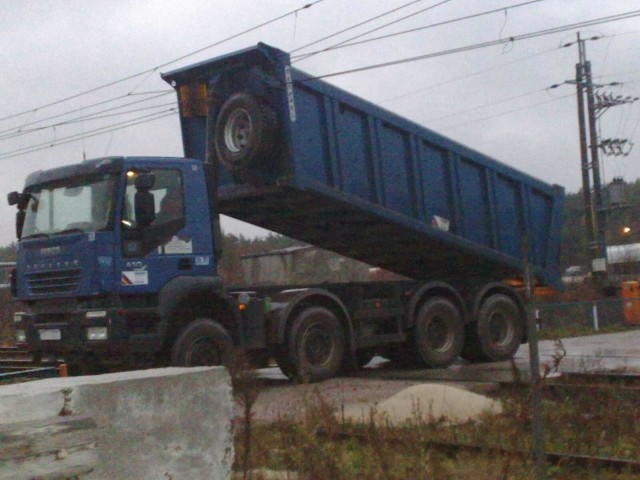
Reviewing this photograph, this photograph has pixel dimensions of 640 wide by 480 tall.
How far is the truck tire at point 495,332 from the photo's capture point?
15.6 meters

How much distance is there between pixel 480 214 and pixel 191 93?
4.63 m

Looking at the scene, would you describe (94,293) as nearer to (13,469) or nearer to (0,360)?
(0,360)

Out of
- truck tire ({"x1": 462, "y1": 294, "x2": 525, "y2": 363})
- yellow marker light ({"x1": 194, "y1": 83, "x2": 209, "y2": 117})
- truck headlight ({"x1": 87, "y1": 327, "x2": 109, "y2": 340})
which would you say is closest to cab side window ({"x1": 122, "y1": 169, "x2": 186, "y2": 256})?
truck headlight ({"x1": 87, "y1": 327, "x2": 109, "y2": 340})

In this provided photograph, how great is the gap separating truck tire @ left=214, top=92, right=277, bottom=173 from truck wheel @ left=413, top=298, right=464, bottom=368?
402 centimetres

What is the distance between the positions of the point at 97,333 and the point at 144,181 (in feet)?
5.56

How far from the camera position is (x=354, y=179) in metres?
13.0

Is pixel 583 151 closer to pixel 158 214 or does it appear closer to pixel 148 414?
pixel 158 214

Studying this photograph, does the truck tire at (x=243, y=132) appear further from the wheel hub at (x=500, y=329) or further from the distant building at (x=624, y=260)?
the distant building at (x=624, y=260)

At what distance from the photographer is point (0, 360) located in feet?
50.7

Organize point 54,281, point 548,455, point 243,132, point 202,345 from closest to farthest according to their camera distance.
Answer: point 548,455, point 54,281, point 202,345, point 243,132

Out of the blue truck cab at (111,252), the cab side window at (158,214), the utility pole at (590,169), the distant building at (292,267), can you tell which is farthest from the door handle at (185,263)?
the utility pole at (590,169)

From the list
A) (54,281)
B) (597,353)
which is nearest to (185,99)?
(54,281)

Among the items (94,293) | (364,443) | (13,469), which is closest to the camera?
(13,469)

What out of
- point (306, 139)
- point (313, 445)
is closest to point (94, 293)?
point (306, 139)
